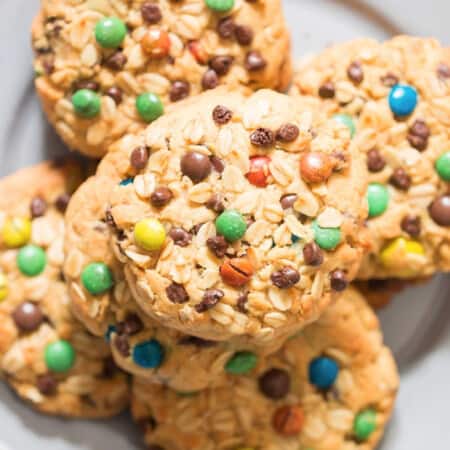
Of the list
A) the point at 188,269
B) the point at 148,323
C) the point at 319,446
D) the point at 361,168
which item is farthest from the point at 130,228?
the point at 319,446

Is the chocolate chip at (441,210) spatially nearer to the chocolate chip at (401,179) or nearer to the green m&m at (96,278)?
the chocolate chip at (401,179)

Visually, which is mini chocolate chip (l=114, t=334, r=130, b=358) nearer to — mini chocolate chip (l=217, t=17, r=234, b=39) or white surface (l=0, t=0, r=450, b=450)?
white surface (l=0, t=0, r=450, b=450)

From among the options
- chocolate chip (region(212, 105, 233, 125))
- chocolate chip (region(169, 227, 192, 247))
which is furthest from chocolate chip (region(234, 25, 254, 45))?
chocolate chip (region(169, 227, 192, 247))

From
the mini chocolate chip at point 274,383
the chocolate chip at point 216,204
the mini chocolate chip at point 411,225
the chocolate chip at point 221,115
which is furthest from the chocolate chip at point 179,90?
the mini chocolate chip at point 274,383

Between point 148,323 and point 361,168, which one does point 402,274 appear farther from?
point 148,323

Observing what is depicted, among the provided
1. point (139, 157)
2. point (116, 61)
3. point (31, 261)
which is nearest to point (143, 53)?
point (116, 61)

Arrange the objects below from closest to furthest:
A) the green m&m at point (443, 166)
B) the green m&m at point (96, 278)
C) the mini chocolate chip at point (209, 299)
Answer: the mini chocolate chip at point (209, 299) < the green m&m at point (96, 278) < the green m&m at point (443, 166)
